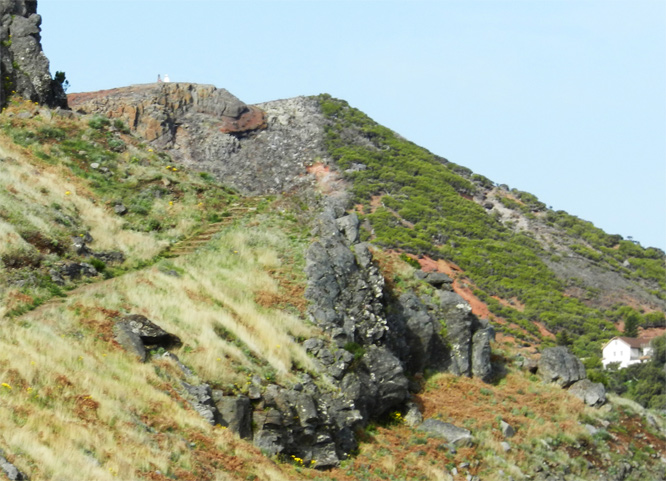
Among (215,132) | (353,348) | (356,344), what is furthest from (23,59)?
(215,132)

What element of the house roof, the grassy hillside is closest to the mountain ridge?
the grassy hillside

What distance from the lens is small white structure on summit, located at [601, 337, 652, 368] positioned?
77119 millimetres

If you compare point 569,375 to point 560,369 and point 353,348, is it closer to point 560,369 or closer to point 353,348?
point 560,369

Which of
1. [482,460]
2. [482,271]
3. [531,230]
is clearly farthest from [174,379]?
[531,230]

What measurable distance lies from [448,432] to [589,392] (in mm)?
9322

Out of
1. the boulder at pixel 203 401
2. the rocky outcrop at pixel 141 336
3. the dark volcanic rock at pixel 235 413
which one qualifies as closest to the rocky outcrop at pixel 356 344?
the dark volcanic rock at pixel 235 413

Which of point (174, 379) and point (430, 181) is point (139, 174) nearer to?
point (174, 379)

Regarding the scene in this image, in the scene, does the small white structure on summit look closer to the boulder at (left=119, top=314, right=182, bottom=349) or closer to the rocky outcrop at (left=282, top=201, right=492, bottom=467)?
the rocky outcrop at (left=282, top=201, right=492, bottom=467)

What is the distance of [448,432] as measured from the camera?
3050cm

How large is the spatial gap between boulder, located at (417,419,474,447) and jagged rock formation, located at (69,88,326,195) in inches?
1975

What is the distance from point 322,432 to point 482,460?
640 centimetres

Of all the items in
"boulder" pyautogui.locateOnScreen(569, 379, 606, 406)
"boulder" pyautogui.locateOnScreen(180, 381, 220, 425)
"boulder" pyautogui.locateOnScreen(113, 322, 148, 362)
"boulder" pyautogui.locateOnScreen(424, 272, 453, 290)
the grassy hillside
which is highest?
the grassy hillside

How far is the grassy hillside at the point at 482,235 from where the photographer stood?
257 feet

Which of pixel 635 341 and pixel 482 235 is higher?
pixel 482 235
